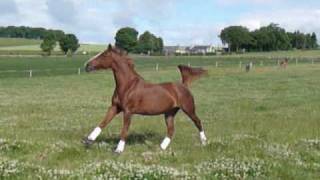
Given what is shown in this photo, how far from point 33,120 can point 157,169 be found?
12.7 m

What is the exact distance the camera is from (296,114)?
2378cm

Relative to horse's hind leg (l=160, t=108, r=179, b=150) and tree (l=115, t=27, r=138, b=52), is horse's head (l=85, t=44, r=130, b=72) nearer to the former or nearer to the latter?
tree (l=115, t=27, r=138, b=52)

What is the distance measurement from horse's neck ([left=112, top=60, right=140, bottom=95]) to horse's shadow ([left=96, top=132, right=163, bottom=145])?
6.09ft

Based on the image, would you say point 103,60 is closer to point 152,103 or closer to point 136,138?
point 152,103

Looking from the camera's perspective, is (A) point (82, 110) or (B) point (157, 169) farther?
(A) point (82, 110)

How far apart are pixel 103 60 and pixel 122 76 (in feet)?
1.89

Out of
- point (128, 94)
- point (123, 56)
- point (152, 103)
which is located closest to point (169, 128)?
point (152, 103)

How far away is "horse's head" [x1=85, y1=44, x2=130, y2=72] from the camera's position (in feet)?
44.9

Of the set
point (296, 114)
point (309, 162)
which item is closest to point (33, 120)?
point (296, 114)

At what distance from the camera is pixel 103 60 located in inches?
542

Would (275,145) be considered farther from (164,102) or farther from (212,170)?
(212,170)

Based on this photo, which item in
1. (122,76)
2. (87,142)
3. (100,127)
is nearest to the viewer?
(87,142)

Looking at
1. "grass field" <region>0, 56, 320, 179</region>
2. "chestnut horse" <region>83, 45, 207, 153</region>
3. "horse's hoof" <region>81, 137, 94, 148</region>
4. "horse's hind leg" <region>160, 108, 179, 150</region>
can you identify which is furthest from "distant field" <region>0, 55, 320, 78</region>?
"horse's hoof" <region>81, 137, 94, 148</region>

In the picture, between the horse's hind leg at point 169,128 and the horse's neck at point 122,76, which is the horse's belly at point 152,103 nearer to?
the horse's neck at point 122,76
